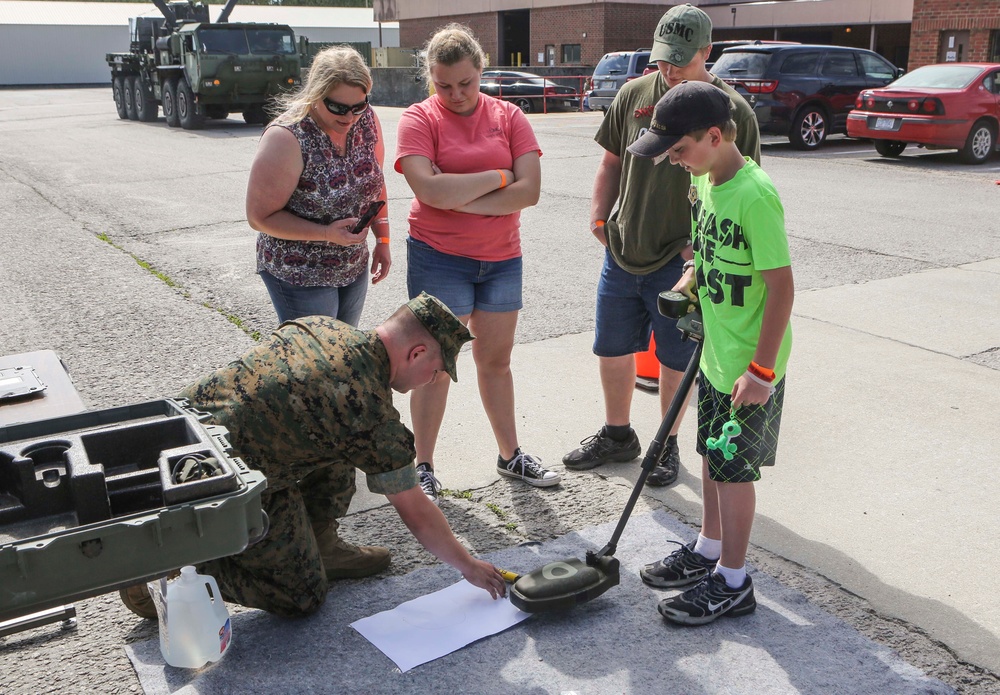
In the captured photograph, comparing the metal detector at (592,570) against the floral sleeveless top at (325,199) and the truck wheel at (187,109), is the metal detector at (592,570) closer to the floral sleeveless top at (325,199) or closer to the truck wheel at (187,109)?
the floral sleeveless top at (325,199)

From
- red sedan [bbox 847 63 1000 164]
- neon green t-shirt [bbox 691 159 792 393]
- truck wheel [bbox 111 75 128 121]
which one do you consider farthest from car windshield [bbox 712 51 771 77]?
truck wheel [bbox 111 75 128 121]

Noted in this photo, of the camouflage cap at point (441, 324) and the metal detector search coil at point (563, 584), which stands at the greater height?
the camouflage cap at point (441, 324)

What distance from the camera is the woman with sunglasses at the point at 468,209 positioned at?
367 centimetres

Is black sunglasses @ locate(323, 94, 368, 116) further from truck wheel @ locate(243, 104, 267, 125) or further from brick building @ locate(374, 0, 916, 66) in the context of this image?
brick building @ locate(374, 0, 916, 66)

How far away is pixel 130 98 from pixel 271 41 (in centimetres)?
597

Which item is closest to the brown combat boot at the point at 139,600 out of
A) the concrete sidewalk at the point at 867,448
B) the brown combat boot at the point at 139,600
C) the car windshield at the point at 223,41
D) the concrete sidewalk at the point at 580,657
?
the brown combat boot at the point at 139,600

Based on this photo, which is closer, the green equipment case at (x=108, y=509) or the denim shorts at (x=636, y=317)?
the green equipment case at (x=108, y=509)

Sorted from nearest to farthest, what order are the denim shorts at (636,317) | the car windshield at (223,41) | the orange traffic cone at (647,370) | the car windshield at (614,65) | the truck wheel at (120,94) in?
the denim shorts at (636,317), the orange traffic cone at (647,370), the car windshield at (223,41), the car windshield at (614,65), the truck wheel at (120,94)

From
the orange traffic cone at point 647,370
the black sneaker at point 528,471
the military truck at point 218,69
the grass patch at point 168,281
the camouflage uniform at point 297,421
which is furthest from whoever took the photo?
the military truck at point 218,69

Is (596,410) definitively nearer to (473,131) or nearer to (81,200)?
(473,131)

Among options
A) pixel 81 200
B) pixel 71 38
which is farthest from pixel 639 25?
pixel 71 38

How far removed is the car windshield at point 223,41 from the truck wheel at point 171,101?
6.61 feet

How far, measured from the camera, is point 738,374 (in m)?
2.88

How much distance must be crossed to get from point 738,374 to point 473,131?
5.18 ft
